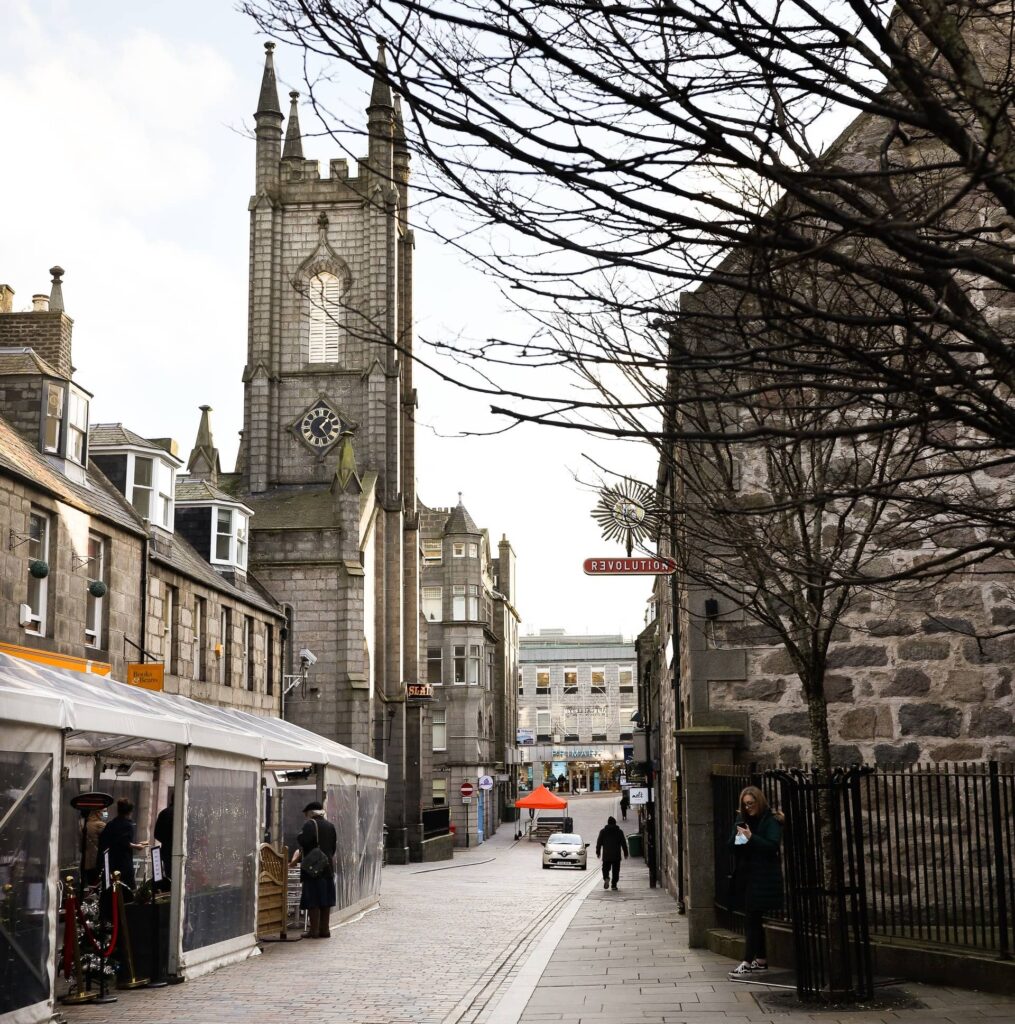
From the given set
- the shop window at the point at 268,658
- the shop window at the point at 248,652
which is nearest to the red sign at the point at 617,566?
the shop window at the point at 248,652

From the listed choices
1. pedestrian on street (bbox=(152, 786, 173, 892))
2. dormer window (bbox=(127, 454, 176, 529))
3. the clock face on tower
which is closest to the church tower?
the clock face on tower

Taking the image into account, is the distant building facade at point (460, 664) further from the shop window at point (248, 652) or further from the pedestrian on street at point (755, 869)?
the pedestrian on street at point (755, 869)

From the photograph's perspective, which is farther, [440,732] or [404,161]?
[440,732]

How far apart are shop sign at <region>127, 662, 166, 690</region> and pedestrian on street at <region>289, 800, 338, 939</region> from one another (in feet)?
20.2

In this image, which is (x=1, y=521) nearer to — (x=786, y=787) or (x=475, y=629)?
(x=786, y=787)

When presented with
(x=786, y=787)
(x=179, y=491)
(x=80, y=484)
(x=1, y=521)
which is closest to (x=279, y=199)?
(x=179, y=491)

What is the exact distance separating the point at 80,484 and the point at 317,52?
1974 centimetres

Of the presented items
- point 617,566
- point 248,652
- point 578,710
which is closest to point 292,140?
point 248,652

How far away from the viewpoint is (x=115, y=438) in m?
28.0

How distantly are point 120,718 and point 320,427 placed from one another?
41.1 metres

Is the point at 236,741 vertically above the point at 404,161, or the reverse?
the point at 404,161

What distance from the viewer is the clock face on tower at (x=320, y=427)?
168ft

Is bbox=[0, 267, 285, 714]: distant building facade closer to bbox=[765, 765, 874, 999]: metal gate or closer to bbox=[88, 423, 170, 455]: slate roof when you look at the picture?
bbox=[88, 423, 170, 455]: slate roof

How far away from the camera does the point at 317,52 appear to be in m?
5.43
